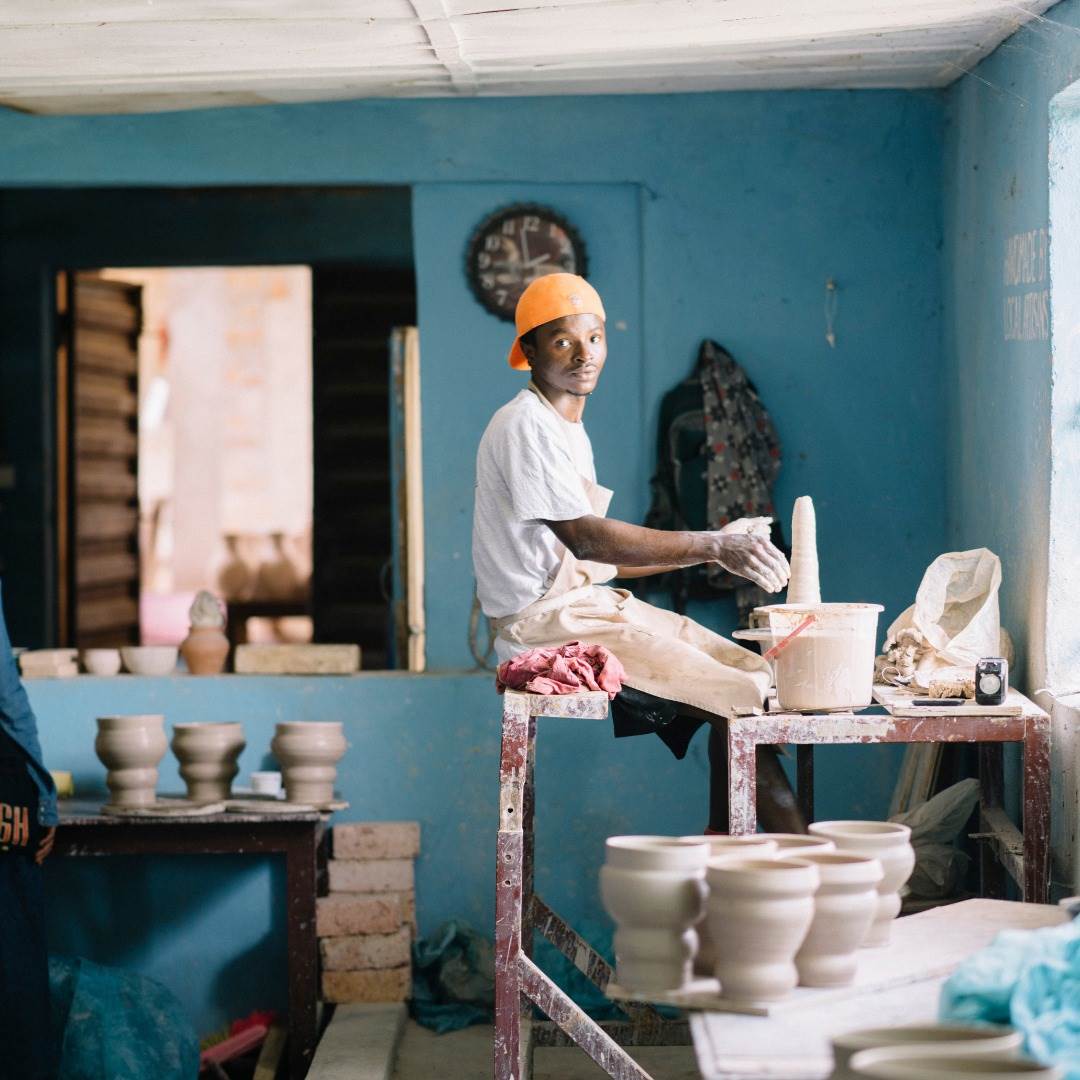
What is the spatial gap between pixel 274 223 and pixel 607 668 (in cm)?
497

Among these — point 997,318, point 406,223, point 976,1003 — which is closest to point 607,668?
point 976,1003

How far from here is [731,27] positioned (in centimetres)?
456

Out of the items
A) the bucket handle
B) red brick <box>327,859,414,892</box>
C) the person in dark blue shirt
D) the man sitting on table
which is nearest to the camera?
the bucket handle

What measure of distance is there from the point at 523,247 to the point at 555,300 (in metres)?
1.41

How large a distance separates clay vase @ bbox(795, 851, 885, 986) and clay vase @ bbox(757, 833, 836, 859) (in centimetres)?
11

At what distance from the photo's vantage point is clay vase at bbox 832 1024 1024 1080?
2.20 metres

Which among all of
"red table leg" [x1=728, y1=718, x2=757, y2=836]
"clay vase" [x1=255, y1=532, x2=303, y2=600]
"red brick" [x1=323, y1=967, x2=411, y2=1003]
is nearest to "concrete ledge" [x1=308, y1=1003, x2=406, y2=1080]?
"red brick" [x1=323, y1=967, x2=411, y2=1003]

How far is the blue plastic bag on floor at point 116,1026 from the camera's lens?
470cm

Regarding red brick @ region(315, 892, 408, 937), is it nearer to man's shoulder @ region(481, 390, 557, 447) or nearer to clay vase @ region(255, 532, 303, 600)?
man's shoulder @ region(481, 390, 557, 447)

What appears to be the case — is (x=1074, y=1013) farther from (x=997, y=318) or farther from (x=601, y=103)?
(x=601, y=103)

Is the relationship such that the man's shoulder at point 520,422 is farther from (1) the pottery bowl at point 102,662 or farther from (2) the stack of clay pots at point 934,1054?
(1) the pottery bowl at point 102,662

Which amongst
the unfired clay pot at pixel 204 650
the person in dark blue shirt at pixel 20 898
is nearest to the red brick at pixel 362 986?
the person in dark blue shirt at pixel 20 898

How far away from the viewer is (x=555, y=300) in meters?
4.18

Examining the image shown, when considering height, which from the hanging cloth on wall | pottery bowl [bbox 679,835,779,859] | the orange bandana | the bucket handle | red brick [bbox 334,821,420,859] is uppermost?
the orange bandana
